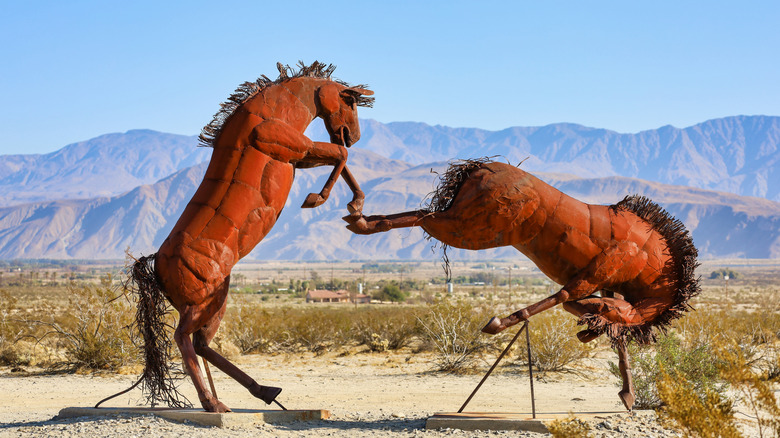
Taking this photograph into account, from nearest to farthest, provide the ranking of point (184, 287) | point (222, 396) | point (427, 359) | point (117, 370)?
point (184, 287) < point (222, 396) < point (117, 370) < point (427, 359)

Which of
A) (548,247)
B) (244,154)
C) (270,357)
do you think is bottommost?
(270,357)

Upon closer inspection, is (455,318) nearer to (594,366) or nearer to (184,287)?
(594,366)

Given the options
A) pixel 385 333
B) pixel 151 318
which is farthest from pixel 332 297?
pixel 151 318

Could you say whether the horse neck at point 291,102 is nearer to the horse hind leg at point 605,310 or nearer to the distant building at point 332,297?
the horse hind leg at point 605,310

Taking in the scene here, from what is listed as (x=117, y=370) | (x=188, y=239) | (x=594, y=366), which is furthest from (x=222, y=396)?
(x=594, y=366)

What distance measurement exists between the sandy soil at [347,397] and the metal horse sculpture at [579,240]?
1.32 metres

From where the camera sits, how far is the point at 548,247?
9.26 meters

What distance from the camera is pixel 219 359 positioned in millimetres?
9344

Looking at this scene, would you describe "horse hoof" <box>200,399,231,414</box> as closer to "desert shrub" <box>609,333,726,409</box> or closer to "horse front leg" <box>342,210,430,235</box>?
"horse front leg" <box>342,210,430,235</box>

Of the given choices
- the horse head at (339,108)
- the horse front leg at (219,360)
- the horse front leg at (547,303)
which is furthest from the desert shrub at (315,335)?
the horse front leg at (547,303)

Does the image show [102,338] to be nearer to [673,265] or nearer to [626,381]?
[626,381]

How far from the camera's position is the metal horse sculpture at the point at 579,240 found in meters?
8.87

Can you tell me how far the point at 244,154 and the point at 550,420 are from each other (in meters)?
4.71

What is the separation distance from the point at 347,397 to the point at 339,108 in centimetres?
569
